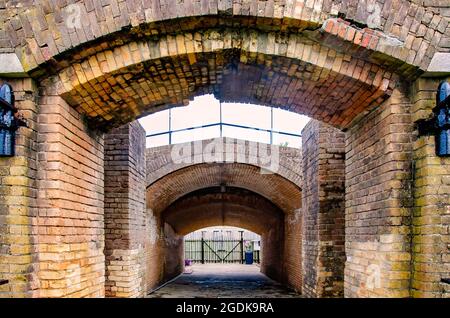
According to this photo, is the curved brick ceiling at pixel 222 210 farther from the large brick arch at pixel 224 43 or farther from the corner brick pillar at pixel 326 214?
the large brick arch at pixel 224 43

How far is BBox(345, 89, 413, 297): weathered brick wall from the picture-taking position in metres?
4.48

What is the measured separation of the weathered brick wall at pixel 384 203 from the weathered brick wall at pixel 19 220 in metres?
3.34

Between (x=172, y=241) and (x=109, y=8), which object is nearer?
(x=109, y=8)

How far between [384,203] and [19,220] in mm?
3487

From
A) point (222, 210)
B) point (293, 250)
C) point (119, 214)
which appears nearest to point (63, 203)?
point (119, 214)

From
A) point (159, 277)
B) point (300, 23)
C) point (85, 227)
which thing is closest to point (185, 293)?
point (159, 277)

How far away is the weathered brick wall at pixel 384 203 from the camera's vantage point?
4.48m

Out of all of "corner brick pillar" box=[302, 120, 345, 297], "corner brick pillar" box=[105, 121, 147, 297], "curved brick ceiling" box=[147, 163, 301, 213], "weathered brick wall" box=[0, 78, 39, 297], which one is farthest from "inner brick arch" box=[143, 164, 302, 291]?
"weathered brick wall" box=[0, 78, 39, 297]

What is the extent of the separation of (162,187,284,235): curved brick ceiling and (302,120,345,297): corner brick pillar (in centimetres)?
768

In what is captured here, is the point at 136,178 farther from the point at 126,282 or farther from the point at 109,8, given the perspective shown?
the point at 109,8

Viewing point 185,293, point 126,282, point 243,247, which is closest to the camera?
point 126,282
